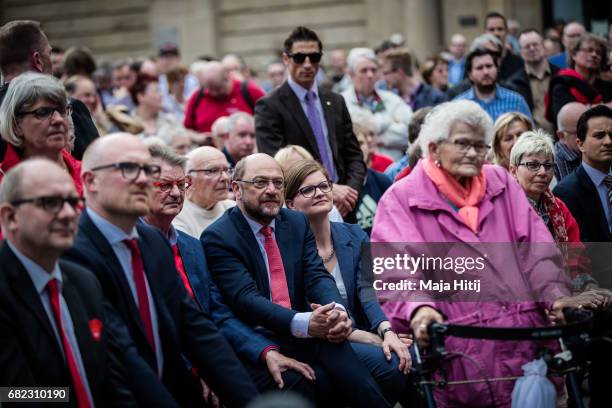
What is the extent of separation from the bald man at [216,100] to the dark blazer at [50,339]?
6866mm

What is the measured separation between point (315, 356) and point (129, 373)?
1.59 metres

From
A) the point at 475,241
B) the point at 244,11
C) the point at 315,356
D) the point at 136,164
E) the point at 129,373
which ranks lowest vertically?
the point at 315,356

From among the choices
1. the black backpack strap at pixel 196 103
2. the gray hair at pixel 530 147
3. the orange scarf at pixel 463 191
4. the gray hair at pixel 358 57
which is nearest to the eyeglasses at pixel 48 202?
the orange scarf at pixel 463 191

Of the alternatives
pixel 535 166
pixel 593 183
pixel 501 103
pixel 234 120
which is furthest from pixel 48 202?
pixel 501 103

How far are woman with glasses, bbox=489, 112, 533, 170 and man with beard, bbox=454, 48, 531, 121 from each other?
5.38 ft

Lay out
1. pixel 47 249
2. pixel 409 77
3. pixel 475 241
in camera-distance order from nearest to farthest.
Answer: pixel 47 249 < pixel 475 241 < pixel 409 77

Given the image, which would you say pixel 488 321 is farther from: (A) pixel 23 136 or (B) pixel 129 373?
(A) pixel 23 136

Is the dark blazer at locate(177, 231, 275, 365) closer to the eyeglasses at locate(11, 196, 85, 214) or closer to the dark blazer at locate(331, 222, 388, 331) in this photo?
the dark blazer at locate(331, 222, 388, 331)

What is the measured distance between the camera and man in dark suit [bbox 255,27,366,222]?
27.4 ft

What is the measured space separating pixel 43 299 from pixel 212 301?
6.03 feet

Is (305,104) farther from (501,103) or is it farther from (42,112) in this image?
(42,112)

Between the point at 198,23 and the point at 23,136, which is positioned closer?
the point at 23,136

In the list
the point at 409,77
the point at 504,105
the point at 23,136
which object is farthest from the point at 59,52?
the point at 23,136

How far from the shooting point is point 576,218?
7316 mm
